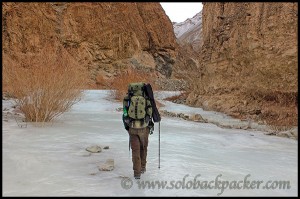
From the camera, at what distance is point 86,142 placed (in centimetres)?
692

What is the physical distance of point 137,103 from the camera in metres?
4.32

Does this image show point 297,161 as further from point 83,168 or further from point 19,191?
point 19,191

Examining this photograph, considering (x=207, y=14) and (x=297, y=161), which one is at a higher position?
(x=207, y=14)

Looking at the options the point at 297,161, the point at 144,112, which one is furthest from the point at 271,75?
the point at 144,112

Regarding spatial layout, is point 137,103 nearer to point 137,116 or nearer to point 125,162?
point 137,116

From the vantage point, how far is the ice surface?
406cm

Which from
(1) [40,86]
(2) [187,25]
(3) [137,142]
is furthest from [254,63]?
(2) [187,25]

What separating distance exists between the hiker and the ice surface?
0.33 metres

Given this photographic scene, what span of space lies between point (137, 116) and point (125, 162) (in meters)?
1.30

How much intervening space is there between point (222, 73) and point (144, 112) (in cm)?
1429

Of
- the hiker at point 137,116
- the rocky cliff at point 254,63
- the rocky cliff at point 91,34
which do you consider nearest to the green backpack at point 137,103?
the hiker at point 137,116

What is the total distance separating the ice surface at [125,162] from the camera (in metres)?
4.06

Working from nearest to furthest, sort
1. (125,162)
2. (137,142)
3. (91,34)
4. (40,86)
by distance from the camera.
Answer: (137,142)
(125,162)
(40,86)
(91,34)

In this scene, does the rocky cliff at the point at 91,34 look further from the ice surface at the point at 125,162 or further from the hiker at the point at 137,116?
the hiker at the point at 137,116
